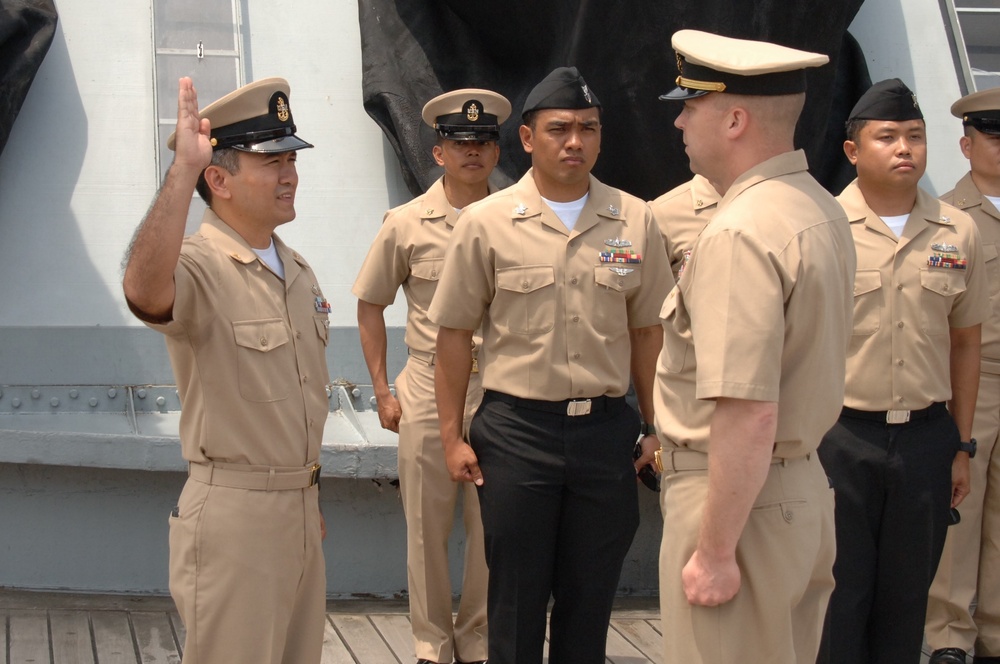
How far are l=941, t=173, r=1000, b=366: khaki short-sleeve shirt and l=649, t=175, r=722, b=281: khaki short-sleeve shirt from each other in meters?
0.92

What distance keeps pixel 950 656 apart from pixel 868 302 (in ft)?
4.16

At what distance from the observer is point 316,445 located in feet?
9.32

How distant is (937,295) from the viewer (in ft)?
11.3

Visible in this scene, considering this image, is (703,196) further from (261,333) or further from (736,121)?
(261,333)

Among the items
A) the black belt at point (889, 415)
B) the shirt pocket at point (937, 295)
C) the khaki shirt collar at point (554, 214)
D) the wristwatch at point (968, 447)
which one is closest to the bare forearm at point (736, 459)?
the khaki shirt collar at point (554, 214)

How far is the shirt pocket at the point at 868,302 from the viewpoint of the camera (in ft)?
11.2

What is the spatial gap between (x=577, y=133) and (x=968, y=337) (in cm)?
132

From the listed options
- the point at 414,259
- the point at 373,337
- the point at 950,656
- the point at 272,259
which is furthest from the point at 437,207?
the point at 950,656

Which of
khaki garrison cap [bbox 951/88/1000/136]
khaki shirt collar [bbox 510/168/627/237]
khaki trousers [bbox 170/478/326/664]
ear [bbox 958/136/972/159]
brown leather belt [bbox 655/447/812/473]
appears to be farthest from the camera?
ear [bbox 958/136/972/159]

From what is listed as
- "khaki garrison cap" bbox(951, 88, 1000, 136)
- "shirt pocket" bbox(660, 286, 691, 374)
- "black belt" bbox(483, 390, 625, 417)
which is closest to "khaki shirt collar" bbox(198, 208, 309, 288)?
"black belt" bbox(483, 390, 625, 417)

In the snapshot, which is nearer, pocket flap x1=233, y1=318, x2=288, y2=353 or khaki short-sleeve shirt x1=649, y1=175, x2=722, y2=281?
pocket flap x1=233, y1=318, x2=288, y2=353

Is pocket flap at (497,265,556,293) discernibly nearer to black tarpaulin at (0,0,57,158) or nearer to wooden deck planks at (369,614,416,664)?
wooden deck planks at (369,614,416,664)

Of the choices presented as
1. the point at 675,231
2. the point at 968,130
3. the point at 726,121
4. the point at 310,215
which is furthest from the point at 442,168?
the point at 726,121

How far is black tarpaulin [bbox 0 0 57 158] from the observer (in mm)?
4469
